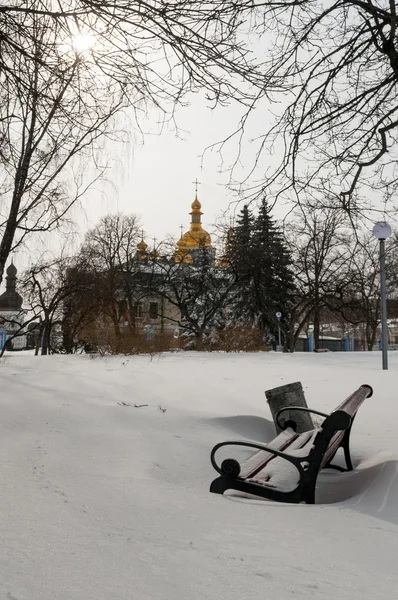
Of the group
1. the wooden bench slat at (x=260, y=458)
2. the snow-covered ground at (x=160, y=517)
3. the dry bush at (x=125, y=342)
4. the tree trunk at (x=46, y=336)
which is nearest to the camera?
the snow-covered ground at (x=160, y=517)

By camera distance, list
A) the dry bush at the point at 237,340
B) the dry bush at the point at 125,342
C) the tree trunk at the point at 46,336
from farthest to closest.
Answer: the tree trunk at the point at 46,336 → the dry bush at the point at 237,340 → the dry bush at the point at 125,342

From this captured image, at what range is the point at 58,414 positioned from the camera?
17.0 ft

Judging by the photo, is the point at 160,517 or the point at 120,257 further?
the point at 120,257

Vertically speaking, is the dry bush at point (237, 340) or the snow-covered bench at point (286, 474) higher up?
the dry bush at point (237, 340)

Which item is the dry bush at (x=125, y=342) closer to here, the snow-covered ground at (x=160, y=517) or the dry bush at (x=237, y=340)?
the dry bush at (x=237, y=340)

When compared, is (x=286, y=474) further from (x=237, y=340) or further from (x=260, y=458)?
(x=237, y=340)

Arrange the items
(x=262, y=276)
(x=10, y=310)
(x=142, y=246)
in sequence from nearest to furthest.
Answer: (x=262, y=276), (x=142, y=246), (x=10, y=310)

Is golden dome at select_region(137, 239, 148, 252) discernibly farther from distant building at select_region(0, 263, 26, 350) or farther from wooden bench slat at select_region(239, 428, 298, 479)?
wooden bench slat at select_region(239, 428, 298, 479)

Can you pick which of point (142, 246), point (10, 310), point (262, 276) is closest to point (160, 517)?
point (262, 276)

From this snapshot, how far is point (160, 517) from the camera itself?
2.98 metres

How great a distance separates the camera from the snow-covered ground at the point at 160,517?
7.25ft

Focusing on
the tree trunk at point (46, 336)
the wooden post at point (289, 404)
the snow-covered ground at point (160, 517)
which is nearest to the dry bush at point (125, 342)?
the tree trunk at point (46, 336)

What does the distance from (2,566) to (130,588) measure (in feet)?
1.61

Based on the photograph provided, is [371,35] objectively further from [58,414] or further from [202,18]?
[58,414]
